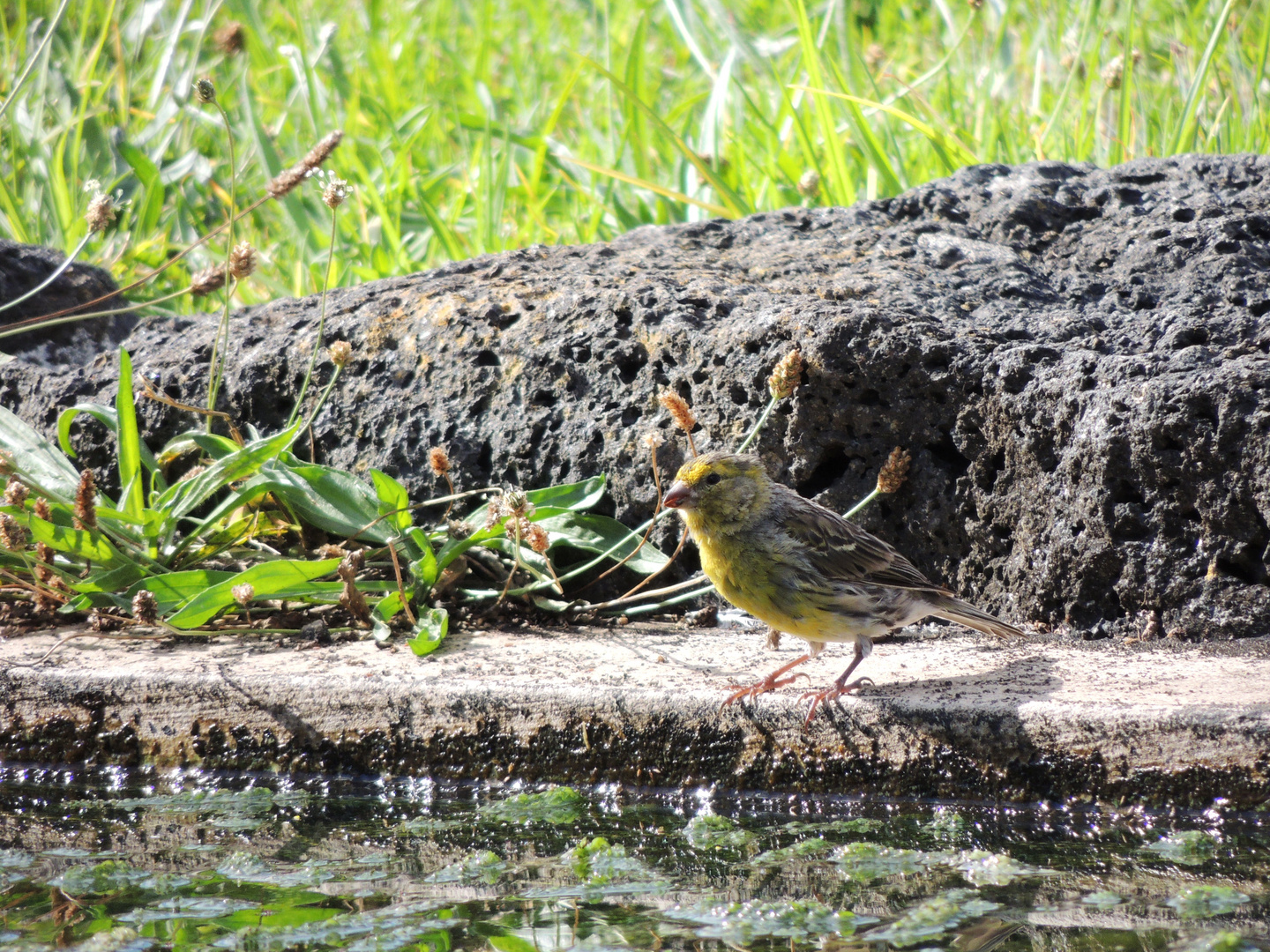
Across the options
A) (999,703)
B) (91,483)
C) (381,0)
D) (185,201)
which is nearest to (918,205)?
(999,703)

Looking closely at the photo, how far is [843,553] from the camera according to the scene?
10.4ft

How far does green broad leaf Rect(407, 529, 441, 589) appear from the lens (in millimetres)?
3572

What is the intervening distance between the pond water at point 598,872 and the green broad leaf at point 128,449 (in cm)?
Answer: 100

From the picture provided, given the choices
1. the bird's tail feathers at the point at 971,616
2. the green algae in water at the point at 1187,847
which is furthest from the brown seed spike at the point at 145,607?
the green algae in water at the point at 1187,847

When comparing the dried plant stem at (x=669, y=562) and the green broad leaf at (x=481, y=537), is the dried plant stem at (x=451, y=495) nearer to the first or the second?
the green broad leaf at (x=481, y=537)

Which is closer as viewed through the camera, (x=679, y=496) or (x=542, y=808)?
(x=542, y=808)

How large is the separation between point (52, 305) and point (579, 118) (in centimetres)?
375

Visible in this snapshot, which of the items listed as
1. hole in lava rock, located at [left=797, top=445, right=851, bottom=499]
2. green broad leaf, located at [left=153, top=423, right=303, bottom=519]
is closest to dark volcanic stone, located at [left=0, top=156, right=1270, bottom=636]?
hole in lava rock, located at [left=797, top=445, right=851, bottom=499]

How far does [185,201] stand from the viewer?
253 inches

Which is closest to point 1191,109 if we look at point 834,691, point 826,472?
point 826,472

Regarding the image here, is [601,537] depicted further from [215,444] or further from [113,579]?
[113,579]

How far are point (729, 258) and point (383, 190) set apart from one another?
2.74 meters

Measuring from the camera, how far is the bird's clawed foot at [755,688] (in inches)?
113

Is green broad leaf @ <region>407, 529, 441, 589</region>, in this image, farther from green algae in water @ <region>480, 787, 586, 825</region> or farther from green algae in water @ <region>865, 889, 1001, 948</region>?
green algae in water @ <region>865, 889, 1001, 948</region>
